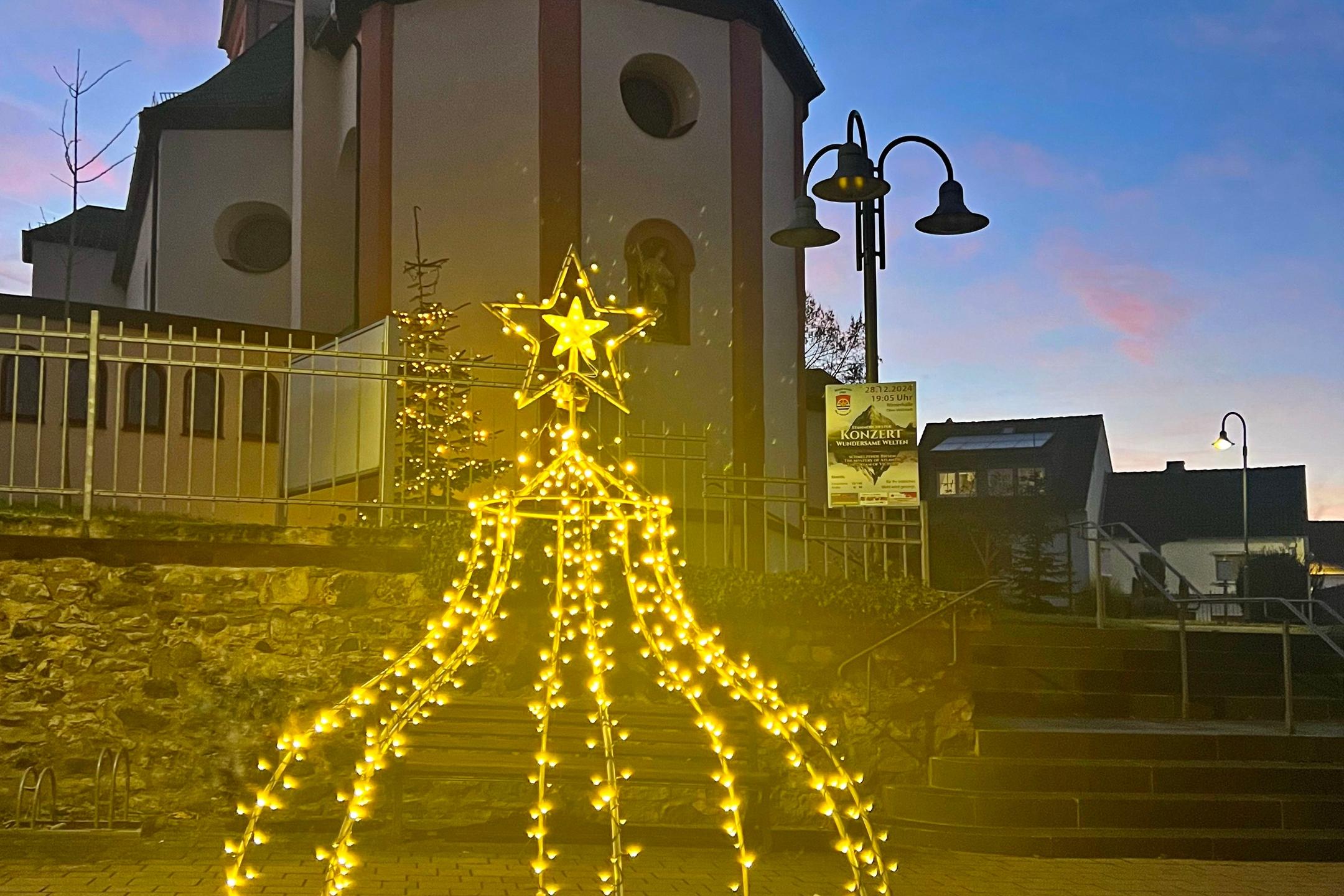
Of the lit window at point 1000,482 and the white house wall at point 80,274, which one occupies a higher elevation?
the white house wall at point 80,274

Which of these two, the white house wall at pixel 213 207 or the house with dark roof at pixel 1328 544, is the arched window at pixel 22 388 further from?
the house with dark roof at pixel 1328 544

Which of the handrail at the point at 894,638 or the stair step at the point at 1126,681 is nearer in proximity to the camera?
the handrail at the point at 894,638

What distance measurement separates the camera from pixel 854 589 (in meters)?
8.68

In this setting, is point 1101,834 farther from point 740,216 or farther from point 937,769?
point 740,216

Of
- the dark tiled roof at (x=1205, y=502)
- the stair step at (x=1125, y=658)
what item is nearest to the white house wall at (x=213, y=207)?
the stair step at (x=1125, y=658)

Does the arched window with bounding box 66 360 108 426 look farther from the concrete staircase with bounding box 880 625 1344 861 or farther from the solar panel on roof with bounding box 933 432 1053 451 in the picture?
the solar panel on roof with bounding box 933 432 1053 451

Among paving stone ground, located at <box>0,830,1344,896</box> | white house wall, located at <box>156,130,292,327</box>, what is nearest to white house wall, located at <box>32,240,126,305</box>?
white house wall, located at <box>156,130,292,327</box>

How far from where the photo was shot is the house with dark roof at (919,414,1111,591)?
3509 centimetres

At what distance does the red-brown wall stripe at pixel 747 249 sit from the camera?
15133mm

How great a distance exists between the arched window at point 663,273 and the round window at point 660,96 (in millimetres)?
1162

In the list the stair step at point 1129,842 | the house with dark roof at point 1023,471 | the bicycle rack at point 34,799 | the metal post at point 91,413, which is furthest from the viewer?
Result: the house with dark roof at point 1023,471

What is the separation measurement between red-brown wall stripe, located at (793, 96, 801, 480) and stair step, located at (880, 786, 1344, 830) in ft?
27.9

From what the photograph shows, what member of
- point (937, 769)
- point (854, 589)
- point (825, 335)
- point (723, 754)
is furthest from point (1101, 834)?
point (825, 335)

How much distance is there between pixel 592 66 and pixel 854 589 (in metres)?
8.04
